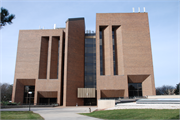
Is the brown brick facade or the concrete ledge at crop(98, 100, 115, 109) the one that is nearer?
the concrete ledge at crop(98, 100, 115, 109)

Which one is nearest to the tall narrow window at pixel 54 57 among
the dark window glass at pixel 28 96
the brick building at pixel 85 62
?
the brick building at pixel 85 62

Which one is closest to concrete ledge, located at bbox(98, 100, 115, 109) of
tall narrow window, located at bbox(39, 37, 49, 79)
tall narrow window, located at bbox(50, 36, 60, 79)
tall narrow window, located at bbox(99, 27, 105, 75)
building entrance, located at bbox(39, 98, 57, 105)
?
tall narrow window, located at bbox(99, 27, 105, 75)

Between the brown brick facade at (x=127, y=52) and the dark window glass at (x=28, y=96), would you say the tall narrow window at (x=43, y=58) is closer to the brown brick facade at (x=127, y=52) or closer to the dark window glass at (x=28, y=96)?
the dark window glass at (x=28, y=96)

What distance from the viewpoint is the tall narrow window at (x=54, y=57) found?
134 feet

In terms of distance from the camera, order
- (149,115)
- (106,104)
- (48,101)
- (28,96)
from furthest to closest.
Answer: (28,96)
(48,101)
(106,104)
(149,115)

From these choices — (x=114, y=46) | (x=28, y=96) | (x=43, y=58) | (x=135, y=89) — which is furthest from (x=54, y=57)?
(x=135, y=89)

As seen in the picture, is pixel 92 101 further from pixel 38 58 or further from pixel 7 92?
pixel 7 92

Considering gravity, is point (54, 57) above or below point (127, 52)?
below

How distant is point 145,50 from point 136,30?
17.1 feet

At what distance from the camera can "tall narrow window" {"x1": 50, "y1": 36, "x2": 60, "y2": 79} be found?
1607 inches

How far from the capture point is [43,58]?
135 feet

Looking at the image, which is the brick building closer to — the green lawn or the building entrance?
the building entrance

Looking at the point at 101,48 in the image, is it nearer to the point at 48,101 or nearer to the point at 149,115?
the point at 48,101

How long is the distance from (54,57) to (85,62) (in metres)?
8.16
